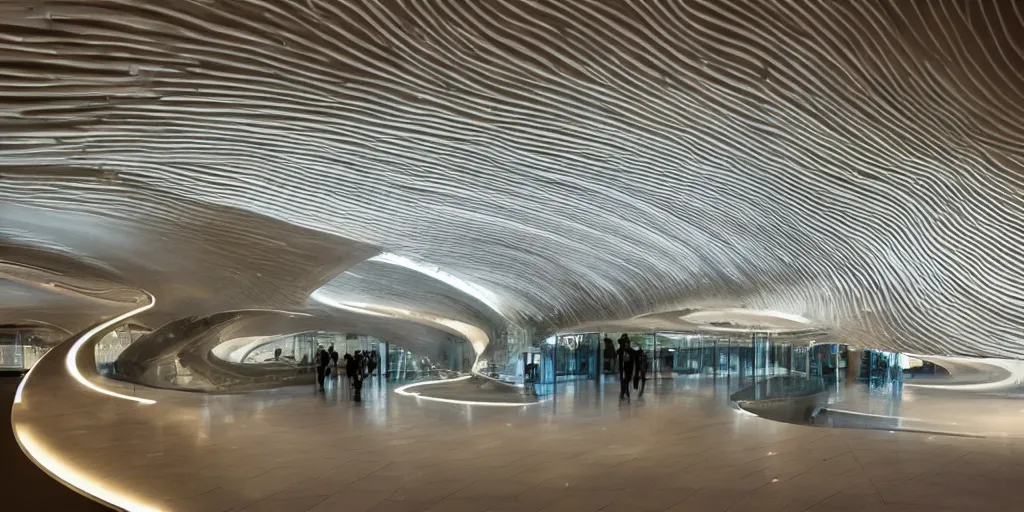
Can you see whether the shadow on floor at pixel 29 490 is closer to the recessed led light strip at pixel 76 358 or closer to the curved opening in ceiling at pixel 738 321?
the recessed led light strip at pixel 76 358

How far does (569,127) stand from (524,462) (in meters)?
3.00

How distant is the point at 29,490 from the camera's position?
6.52 metres

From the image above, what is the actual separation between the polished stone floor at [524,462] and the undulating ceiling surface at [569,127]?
2438 mm

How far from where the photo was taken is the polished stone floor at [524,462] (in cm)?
563

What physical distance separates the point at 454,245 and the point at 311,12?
8.19m

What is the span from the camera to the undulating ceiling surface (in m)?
5.05

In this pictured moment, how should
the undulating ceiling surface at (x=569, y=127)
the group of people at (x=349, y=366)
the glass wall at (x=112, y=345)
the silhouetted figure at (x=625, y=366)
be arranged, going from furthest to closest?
1. the glass wall at (x=112, y=345)
2. the group of people at (x=349, y=366)
3. the silhouetted figure at (x=625, y=366)
4. the undulating ceiling surface at (x=569, y=127)

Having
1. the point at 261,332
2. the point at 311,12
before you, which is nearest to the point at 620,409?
the point at 311,12

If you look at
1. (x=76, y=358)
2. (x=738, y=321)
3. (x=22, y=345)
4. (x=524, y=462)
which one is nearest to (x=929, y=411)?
(x=738, y=321)

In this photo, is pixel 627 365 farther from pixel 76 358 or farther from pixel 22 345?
pixel 22 345

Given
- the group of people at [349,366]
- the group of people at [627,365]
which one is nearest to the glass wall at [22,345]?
the group of people at [349,366]

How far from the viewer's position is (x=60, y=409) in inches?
487

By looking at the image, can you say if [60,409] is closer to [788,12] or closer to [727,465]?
[727,465]

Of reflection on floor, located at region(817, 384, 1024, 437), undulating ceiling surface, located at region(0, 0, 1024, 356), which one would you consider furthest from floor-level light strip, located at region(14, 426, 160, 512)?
reflection on floor, located at region(817, 384, 1024, 437)
